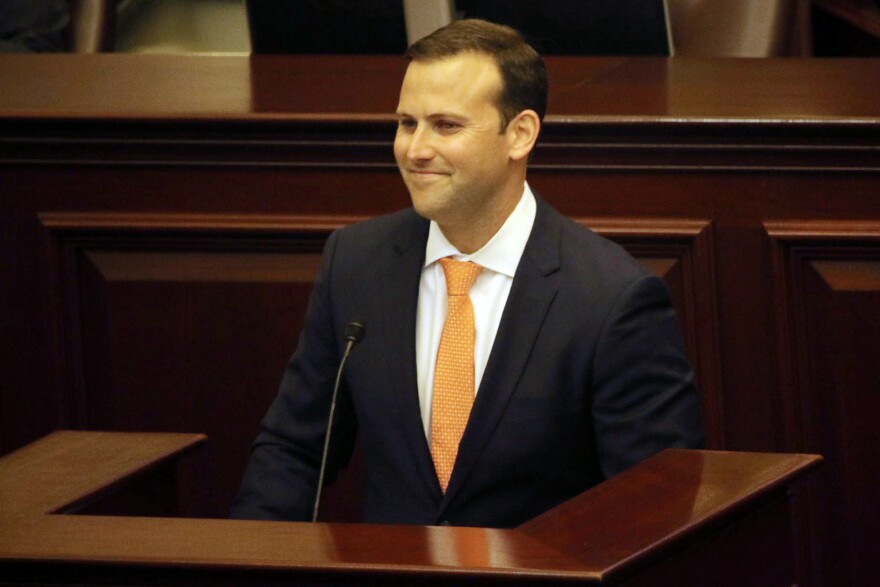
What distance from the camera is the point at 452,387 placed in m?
1.70

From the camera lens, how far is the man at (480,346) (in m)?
1.65

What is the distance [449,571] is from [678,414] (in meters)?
0.60

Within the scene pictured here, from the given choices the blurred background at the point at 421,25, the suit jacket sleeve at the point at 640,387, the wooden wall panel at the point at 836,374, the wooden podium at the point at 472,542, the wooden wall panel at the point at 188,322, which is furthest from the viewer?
the blurred background at the point at 421,25

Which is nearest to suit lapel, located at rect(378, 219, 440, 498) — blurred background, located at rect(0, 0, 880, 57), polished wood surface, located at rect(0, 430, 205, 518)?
polished wood surface, located at rect(0, 430, 205, 518)

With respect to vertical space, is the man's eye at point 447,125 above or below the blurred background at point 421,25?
below

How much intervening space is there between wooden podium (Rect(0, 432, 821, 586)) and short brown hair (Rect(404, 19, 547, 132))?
19.1 inches

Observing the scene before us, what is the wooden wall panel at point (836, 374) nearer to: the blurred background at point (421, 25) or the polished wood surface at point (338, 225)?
the polished wood surface at point (338, 225)

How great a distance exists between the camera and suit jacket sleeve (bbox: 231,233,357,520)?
5.64 ft

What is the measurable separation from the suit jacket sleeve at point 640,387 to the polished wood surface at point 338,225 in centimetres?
43

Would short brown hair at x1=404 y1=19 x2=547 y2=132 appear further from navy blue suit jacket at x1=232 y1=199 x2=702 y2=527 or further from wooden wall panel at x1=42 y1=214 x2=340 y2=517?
wooden wall panel at x1=42 y1=214 x2=340 y2=517

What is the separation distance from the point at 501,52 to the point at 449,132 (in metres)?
0.10

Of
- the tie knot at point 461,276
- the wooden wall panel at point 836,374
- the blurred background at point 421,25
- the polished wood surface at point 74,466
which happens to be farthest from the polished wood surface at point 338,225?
the polished wood surface at point 74,466

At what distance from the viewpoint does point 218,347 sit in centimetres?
219

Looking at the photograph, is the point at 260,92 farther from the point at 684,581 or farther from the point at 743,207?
the point at 684,581
